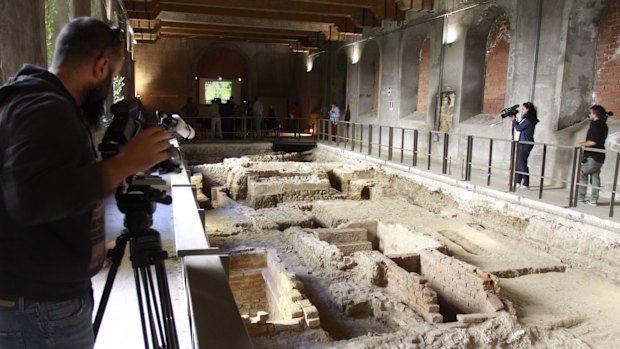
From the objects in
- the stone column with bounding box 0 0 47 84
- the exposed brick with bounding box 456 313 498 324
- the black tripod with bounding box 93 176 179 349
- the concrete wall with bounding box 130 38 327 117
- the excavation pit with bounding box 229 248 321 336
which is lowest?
the excavation pit with bounding box 229 248 321 336

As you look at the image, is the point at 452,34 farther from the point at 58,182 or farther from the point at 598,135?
the point at 58,182

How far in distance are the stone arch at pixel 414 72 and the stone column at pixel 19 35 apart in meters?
13.0

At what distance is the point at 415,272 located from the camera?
6.46m

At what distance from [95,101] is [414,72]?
A: 15213mm

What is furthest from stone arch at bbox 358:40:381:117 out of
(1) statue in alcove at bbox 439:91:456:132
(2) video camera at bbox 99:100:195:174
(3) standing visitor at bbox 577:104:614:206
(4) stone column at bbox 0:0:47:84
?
(2) video camera at bbox 99:100:195:174

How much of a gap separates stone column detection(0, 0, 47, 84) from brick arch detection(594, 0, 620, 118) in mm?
9344

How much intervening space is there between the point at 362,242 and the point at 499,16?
7458mm

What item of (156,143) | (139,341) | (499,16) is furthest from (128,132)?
(499,16)

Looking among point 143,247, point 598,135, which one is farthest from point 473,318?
point 598,135

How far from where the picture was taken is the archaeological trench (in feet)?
15.0

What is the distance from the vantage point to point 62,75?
1317 millimetres

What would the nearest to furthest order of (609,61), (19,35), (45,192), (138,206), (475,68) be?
(45,192) → (138,206) → (19,35) → (609,61) → (475,68)

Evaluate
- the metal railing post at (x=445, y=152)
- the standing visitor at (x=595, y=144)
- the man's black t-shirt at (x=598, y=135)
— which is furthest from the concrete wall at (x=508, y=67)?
the man's black t-shirt at (x=598, y=135)

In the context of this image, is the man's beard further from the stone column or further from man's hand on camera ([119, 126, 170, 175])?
the stone column
